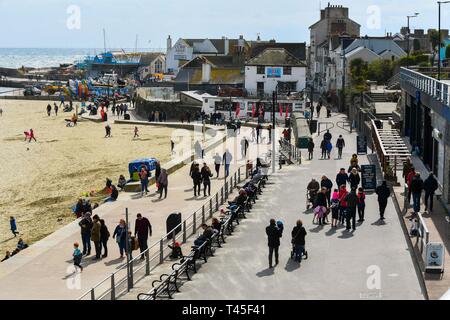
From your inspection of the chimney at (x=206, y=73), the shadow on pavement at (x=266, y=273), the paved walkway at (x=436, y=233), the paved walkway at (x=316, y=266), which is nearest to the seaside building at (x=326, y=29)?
the chimney at (x=206, y=73)

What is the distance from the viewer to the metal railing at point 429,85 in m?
23.7

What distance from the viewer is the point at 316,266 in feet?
54.7

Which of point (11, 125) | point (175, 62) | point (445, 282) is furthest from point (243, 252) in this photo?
point (175, 62)

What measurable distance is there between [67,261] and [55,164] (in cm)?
2507

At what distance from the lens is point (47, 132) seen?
202ft

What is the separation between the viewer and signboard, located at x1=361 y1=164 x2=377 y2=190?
24.6 meters

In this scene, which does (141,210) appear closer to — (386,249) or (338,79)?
(386,249)

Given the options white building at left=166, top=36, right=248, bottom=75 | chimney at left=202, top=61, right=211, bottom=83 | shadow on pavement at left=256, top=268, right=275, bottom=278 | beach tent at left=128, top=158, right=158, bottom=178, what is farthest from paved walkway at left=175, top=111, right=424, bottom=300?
white building at left=166, top=36, right=248, bottom=75

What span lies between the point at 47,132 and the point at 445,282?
5043cm

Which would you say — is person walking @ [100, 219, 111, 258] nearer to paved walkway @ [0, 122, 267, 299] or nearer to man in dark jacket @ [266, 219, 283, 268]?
paved walkway @ [0, 122, 267, 299]

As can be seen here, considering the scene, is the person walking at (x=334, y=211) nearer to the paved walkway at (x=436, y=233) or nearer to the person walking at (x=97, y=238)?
the paved walkway at (x=436, y=233)

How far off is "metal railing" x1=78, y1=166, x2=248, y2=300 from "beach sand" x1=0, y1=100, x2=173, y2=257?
6.07 metres

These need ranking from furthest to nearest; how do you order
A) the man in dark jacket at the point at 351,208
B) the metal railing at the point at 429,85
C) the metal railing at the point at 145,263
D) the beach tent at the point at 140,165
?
the beach tent at the point at 140,165 < the metal railing at the point at 429,85 < the man in dark jacket at the point at 351,208 < the metal railing at the point at 145,263

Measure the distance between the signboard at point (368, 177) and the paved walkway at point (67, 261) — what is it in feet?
17.2
